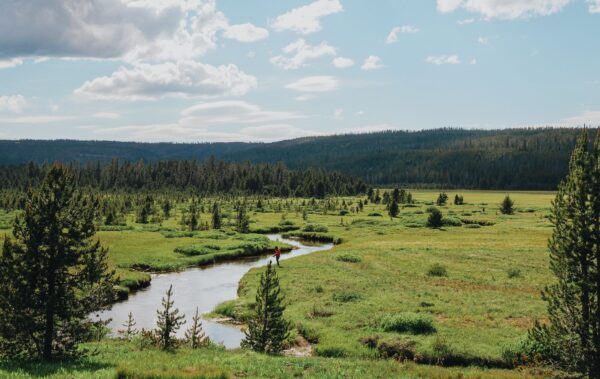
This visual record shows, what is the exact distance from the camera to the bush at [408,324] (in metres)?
31.6

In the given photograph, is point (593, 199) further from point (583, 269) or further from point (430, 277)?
point (430, 277)

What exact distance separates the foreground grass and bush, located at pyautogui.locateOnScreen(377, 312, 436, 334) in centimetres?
619

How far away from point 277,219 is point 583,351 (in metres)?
96.3

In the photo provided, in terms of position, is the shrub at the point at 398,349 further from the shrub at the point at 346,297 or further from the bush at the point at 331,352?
the shrub at the point at 346,297

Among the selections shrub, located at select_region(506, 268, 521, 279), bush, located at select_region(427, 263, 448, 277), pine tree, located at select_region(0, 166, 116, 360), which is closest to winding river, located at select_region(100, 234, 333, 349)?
pine tree, located at select_region(0, 166, 116, 360)

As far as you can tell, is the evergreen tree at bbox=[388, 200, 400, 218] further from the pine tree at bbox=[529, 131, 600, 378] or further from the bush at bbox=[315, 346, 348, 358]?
the pine tree at bbox=[529, 131, 600, 378]

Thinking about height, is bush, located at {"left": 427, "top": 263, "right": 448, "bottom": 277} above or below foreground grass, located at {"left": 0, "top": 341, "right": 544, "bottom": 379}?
below

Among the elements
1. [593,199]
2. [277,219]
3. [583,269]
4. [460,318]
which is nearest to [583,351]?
[583,269]

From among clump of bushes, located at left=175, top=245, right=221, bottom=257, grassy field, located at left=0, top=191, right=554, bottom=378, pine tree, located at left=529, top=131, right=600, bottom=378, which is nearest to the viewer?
Result: pine tree, located at left=529, top=131, right=600, bottom=378

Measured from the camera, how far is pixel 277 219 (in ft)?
378

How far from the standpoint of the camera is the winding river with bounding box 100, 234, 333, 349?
120ft

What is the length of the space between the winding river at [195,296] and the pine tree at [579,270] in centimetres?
2010

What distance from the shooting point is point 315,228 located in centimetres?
9712

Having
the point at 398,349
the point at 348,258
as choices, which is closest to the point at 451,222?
the point at 348,258
